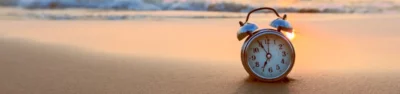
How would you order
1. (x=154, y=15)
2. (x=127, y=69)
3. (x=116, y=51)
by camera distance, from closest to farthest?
(x=127, y=69) → (x=116, y=51) → (x=154, y=15)

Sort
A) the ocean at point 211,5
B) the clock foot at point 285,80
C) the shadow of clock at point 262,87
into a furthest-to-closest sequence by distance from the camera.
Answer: the ocean at point 211,5 < the clock foot at point 285,80 < the shadow of clock at point 262,87

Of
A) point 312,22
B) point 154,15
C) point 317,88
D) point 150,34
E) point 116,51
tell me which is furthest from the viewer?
point 154,15

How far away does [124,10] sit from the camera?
7.29 meters

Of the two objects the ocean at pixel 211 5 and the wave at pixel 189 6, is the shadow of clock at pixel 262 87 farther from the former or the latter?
the wave at pixel 189 6

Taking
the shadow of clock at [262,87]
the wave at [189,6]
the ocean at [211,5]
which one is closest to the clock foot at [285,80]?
the shadow of clock at [262,87]

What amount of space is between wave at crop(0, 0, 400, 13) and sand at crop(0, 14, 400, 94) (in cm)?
157

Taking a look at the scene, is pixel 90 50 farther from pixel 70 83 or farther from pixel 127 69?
pixel 70 83

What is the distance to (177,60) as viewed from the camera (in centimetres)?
316

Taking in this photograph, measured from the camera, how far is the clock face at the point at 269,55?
2513mm

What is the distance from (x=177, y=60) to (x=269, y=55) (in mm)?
726

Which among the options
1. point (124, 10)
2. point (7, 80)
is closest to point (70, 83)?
point (7, 80)

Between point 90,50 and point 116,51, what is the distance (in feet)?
0.49

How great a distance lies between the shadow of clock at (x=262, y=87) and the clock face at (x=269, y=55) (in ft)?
0.15

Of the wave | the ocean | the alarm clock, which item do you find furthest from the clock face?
the wave
